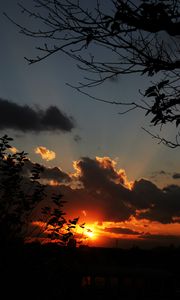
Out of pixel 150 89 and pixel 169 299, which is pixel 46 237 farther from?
pixel 169 299

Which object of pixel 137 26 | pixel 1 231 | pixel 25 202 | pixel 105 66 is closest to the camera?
pixel 137 26

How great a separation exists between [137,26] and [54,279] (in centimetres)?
670

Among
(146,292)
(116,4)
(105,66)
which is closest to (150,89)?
(105,66)

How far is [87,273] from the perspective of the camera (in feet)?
71.4

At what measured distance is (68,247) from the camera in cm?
1005

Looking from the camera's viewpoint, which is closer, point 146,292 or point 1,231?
point 1,231

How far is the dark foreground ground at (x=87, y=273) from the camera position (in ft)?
28.3

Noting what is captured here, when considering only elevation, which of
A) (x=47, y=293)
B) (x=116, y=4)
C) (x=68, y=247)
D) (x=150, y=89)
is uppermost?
(x=116, y=4)

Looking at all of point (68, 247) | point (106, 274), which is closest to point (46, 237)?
point (68, 247)

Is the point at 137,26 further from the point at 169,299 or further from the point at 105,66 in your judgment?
the point at 169,299

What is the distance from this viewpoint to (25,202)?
9.59 meters

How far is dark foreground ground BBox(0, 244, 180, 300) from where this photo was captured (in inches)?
340

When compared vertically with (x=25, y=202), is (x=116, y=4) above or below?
above

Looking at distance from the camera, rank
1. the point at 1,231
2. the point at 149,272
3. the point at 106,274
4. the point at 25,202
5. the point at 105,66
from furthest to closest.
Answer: the point at 149,272, the point at 106,274, the point at 25,202, the point at 1,231, the point at 105,66
